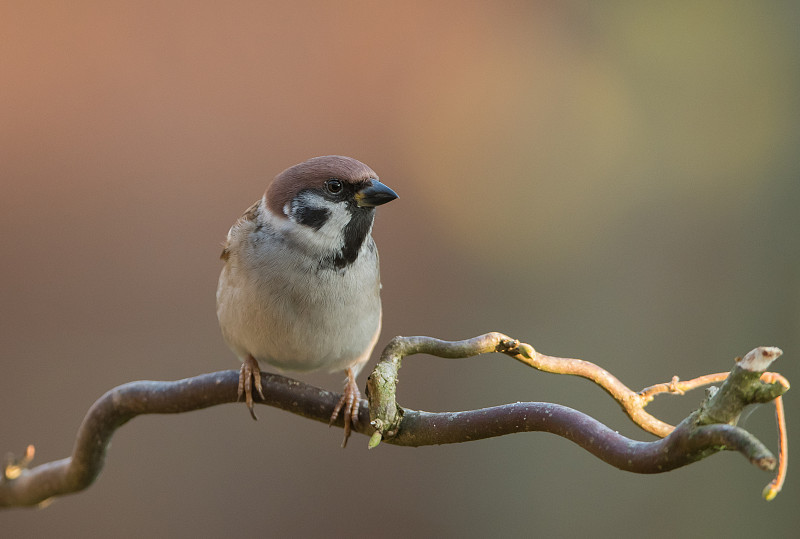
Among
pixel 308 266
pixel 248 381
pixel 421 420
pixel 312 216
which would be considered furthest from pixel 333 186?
pixel 421 420

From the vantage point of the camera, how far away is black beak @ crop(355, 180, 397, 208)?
6.13 ft

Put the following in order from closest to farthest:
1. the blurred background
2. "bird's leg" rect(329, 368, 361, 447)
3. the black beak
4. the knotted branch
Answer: the knotted branch < "bird's leg" rect(329, 368, 361, 447) < the black beak < the blurred background

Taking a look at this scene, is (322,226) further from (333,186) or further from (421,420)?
(421,420)

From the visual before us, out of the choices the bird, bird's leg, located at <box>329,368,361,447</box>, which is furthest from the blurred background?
bird's leg, located at <box>329,368,361,447</box>

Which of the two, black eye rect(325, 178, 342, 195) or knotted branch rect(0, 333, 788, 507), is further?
black eye rect(325, 178, 342, 195)

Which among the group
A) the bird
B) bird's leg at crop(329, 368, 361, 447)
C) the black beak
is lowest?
bird's leg at crop(329, 368, 361, 447)

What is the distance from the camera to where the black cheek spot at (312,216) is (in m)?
1.91

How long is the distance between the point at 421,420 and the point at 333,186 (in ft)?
2.39

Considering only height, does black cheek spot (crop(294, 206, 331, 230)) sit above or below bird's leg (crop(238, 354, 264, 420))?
above

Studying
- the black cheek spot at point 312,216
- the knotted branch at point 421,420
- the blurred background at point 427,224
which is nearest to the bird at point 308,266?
the black cheek spot at point 312,216

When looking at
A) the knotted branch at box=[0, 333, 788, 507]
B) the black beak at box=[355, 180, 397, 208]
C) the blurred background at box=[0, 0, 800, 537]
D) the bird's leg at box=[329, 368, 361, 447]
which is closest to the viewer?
the knotted branch at box=[0, 333, 788, 507]

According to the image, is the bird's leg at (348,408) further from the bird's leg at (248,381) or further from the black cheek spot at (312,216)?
the black cheek spot at (312,216)

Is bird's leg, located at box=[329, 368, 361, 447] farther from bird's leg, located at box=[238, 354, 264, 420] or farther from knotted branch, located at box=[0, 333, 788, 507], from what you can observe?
bird's leg, located at box=[238, 354, 264, 420]

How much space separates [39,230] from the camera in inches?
144
